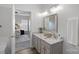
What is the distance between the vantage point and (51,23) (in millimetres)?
1492

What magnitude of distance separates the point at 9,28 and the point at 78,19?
957 millimetres

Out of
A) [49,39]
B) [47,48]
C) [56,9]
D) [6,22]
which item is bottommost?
[47,48]

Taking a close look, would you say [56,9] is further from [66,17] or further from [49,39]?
[49,39]

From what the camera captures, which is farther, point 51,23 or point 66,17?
point 51,23

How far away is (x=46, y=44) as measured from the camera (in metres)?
1.39

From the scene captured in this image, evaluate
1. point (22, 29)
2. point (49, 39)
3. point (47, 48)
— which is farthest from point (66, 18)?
point (22, 29)

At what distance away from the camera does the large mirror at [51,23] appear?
144 cm

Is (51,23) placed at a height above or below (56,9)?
below

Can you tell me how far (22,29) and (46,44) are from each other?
405 mm

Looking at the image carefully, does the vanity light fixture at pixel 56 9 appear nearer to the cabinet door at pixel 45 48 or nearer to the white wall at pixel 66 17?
the white wall at pixel 66 17

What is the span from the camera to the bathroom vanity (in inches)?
53.7

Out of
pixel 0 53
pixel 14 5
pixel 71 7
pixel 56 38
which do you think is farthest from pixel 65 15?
pixel 0 53

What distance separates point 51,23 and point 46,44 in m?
0.33

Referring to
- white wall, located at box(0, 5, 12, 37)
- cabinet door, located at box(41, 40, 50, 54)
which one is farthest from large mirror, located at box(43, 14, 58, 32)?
white wall, located at box(0, 5, 12, 37)
